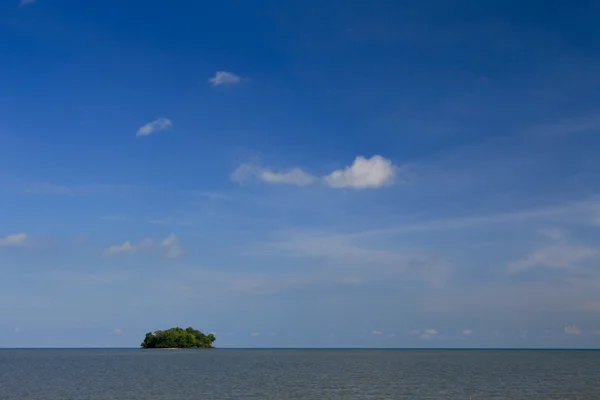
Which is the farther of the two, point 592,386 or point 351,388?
point 592,386

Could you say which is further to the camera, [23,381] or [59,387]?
[23,381]

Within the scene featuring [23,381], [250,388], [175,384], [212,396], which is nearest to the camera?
[212,396]

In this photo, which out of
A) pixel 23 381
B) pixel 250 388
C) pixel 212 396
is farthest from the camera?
pixel 23 381

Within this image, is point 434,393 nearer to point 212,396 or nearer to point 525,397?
point 525,397

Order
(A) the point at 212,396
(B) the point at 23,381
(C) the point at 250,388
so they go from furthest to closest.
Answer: (B) the point at 23,381 < (C) the point at 250,388 < (A) the point at 212,396

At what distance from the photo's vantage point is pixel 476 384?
90125mm

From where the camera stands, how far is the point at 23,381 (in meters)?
97.9

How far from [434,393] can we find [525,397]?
34.3 ft

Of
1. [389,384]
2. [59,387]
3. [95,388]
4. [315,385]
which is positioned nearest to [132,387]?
[95,388]

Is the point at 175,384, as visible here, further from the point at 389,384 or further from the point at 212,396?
the point at 389,384

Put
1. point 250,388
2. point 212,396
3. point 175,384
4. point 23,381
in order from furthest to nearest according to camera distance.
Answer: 1. point 23,381
2. point 175,384
3. point 250,388
4. point 212,396

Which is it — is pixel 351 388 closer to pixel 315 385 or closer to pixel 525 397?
pixel 315 385

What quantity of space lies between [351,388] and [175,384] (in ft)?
82.2

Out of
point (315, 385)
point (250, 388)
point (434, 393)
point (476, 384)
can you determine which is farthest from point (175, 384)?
point (476, 384)
